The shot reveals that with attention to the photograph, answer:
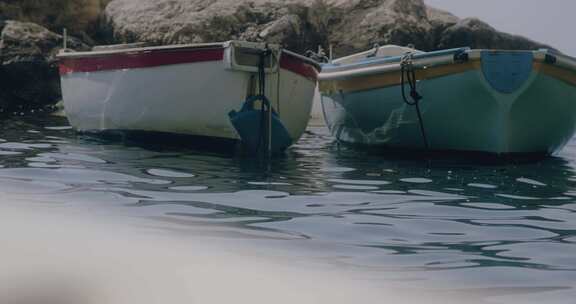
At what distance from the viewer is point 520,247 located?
4336mm

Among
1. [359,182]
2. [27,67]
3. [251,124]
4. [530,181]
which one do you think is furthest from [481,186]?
[27,67]

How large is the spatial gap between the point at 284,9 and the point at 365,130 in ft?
32.6

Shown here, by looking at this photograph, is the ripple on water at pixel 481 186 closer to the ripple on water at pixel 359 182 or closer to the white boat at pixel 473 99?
Answer: the ripple on water at pixel 359 182

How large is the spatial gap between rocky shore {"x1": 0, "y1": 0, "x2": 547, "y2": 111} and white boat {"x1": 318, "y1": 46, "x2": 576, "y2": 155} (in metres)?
9.23

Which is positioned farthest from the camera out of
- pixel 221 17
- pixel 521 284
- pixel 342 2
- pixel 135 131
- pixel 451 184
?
pixel 342 2

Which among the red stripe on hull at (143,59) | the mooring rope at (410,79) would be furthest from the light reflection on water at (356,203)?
the red stripe on hull at (143,59)

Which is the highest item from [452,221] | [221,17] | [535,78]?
[221,17]

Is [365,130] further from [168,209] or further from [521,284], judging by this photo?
[521,284]

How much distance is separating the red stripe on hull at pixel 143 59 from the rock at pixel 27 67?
673cm

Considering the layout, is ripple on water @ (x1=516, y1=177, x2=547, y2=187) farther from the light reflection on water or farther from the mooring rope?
the mooring rope

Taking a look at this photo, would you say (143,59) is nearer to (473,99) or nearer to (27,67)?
(473,99)

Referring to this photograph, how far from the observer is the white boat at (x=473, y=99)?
28.0 feet

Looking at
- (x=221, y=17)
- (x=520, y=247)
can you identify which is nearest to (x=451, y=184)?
(x=520, y=247)

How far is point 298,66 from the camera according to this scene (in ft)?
31.0
